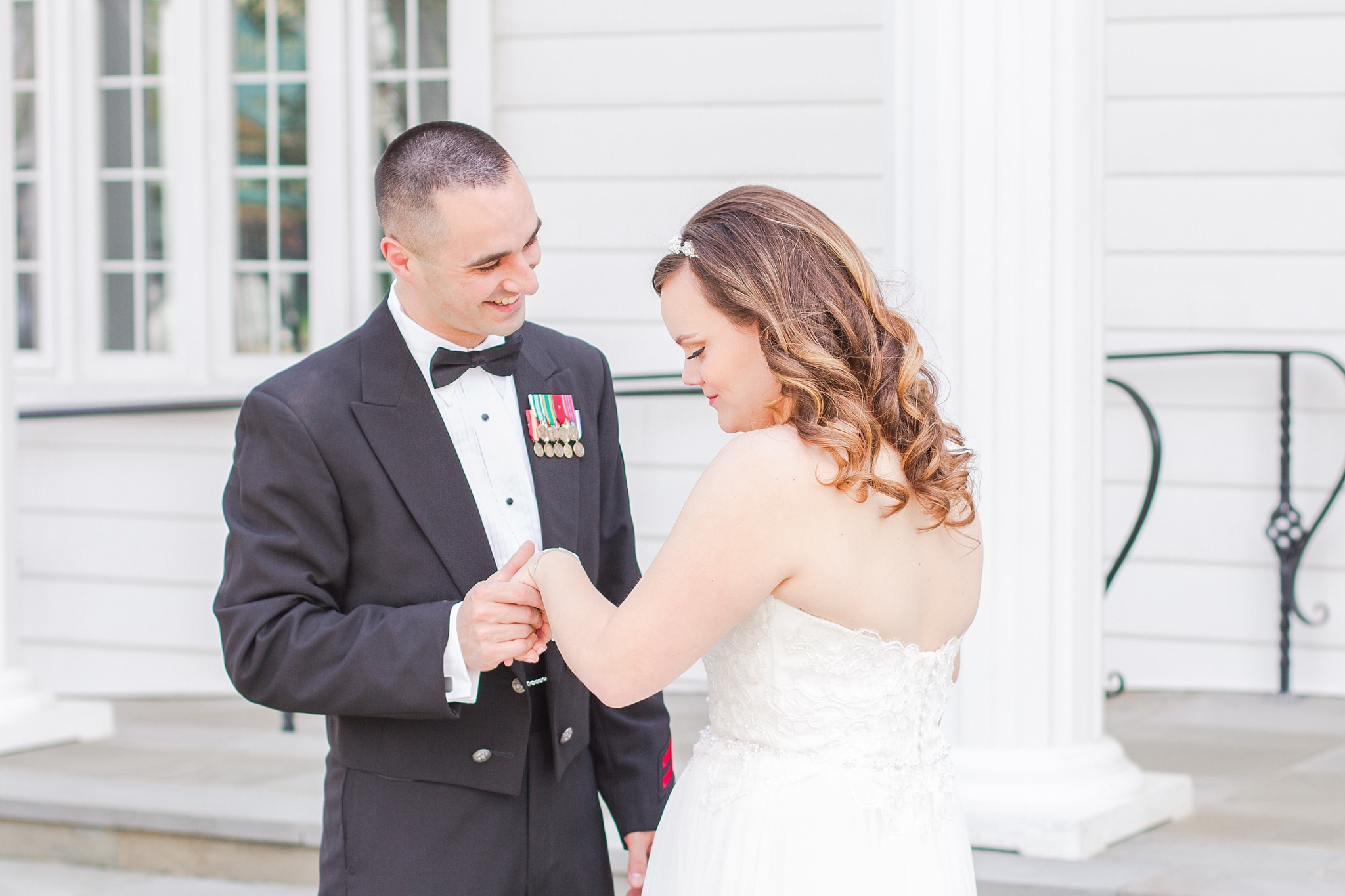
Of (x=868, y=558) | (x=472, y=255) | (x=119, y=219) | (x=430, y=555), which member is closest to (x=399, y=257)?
(x=472, y=255)

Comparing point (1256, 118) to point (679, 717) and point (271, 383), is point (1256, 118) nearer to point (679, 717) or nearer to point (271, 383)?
point (679, 717)

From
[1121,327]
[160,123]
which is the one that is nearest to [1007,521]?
[1121,327]

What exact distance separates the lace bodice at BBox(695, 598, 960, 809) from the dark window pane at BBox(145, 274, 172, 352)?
4.77 metres

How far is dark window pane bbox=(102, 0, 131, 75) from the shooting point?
6.16 meters

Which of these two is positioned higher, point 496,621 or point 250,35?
point 250,35

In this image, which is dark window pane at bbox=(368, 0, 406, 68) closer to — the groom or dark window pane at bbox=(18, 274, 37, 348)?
dark window pane at bbox=(18, 274, 37, 348)

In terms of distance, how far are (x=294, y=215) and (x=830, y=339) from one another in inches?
184

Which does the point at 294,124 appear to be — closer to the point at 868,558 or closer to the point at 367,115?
the point at 367,115

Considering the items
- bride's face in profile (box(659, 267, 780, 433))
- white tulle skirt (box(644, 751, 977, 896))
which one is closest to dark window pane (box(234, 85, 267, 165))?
bride's face in profile (box(659, 267, 780, 433))

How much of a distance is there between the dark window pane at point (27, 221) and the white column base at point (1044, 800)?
470cm

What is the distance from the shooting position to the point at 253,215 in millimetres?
6059

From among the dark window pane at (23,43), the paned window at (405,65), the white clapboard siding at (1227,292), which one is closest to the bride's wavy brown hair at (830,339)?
the white clapboard siding at (1227,292)

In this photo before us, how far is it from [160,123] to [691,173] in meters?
2.26

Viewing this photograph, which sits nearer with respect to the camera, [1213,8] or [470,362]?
[470,362]
